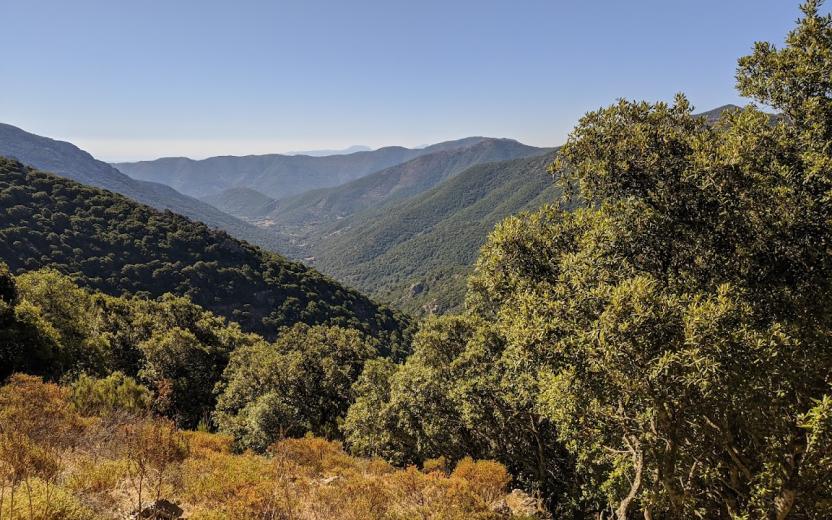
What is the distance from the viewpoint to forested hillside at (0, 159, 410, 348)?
262 feet

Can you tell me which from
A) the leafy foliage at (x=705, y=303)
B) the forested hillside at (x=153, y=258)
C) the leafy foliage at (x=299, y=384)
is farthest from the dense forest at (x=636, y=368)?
the forested hillside at (x=153, y=258)

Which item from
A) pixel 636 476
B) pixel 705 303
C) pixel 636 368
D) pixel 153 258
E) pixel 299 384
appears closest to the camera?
pixel 705 303

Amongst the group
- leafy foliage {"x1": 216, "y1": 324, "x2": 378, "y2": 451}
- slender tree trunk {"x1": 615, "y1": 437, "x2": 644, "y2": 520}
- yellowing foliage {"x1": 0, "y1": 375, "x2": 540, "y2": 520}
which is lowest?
leafy foliage {"x1": 216, "y1": 324, "x2": 378, "y2": 451}

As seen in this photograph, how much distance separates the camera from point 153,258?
92375mm

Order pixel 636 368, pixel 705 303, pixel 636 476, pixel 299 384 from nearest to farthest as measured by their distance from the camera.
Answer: pixel 705 303 → pixel 636 368 → pixel 636 476 → pixel 299 384

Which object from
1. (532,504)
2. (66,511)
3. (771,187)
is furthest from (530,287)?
(66,511)

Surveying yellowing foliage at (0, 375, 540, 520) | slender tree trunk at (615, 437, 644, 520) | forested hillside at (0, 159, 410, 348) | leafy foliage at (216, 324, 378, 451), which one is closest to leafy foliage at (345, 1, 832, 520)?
slender tree trunk at (615, 437, 644, 520)

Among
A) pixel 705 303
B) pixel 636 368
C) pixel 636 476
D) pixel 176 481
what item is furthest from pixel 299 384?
pixel 705 303

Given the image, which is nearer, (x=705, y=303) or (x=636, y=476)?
(x=705, y=303)

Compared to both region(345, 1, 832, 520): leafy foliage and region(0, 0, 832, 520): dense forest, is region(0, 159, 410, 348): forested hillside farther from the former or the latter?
region(345, 1, 832, 520): leafy foliage

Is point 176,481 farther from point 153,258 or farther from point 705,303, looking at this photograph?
point 153,258

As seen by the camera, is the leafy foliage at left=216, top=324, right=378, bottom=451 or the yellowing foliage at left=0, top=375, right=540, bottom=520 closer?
the yellowing foliage at left=0, top=375, right=540, bottom=520

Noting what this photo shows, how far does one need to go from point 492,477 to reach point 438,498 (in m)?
2.39

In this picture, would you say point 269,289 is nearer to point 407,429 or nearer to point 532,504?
point 407,429
